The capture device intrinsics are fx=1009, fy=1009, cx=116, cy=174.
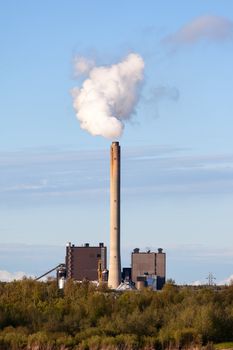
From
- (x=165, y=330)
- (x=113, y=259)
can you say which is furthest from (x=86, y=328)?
(x=113, y=259)

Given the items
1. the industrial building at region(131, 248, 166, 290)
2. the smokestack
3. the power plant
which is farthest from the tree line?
the industrial building at region(131, 248, 166, 290)

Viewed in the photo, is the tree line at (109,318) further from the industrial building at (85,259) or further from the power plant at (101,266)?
the industrial building at (85,259)

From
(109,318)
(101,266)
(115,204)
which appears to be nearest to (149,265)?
(101,266)

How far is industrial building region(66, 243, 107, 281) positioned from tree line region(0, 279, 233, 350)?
37.7 meters

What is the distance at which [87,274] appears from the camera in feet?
352

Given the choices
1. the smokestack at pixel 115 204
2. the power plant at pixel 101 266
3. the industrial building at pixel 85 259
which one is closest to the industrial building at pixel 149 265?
the power plant at pixel 101 266

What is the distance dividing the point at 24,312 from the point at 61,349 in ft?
31.8

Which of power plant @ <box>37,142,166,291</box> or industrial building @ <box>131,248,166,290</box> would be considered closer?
power plant @ <box>37,142,166,291</box>

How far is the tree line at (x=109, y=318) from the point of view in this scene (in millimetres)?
48719

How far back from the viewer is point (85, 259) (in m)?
106

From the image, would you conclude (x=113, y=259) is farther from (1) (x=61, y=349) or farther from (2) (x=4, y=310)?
(1) (x=61, y=349)

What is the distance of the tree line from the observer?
1918 inches

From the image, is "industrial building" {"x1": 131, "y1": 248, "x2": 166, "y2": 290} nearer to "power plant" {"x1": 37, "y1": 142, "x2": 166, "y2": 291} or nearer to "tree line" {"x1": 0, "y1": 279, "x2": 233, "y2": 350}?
"power plant" {"x1": 37, "y1": 142, "x2": 166, "y2": 291}

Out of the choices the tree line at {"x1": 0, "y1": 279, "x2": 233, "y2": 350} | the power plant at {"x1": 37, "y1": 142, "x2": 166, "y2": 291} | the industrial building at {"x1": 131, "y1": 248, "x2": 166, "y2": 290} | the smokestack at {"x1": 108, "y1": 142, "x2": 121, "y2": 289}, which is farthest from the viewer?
the industrial building at {"x1": 131, "y1": 248, "x2": 166, "y2": 290}
